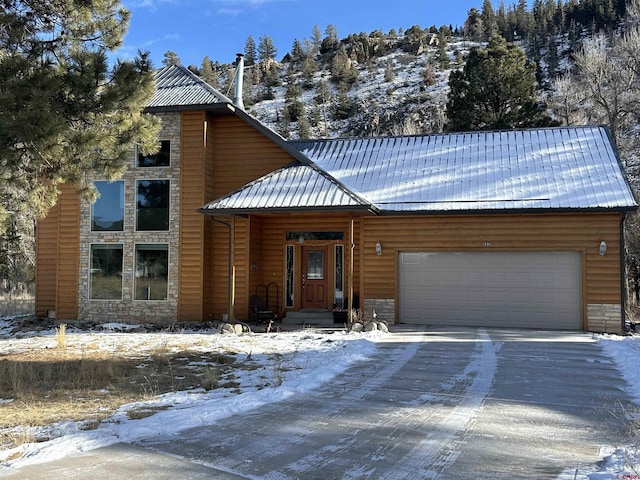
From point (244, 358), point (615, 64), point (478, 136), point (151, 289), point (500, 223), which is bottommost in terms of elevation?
point (244, 358)

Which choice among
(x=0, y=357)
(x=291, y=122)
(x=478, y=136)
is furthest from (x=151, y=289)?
(x=291, y=122)

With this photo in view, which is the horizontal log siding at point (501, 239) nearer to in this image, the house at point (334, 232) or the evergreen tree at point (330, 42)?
the house at point (334, 232)

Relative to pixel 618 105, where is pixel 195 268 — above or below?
below

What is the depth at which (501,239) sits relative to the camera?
14.3m

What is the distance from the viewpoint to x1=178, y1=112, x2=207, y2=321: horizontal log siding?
593 inches

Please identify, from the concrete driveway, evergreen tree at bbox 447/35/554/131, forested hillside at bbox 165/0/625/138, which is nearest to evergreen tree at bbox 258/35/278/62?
forested hillside at bbox 165/0/625/138

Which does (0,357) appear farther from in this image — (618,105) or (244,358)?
(618,105)

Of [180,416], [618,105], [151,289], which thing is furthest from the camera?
[618,105]

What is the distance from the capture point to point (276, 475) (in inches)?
167

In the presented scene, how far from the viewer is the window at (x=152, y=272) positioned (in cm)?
1527

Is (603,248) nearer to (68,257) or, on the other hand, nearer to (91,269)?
(91,269)

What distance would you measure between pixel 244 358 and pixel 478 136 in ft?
38.2

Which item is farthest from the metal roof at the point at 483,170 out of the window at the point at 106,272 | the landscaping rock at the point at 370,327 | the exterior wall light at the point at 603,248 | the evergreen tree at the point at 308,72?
the evergreen tree at the point at 308,72

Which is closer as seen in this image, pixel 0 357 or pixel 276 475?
pixel 276 475
